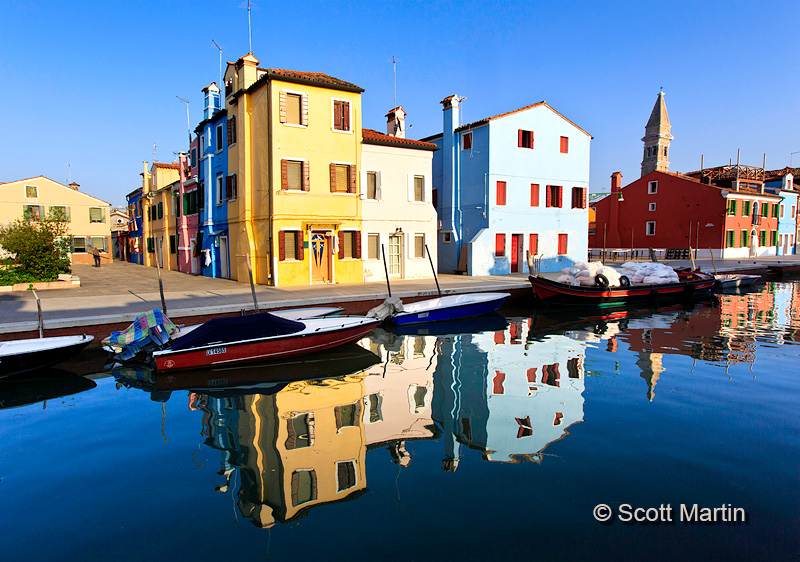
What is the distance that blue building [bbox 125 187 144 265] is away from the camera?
45.8 m

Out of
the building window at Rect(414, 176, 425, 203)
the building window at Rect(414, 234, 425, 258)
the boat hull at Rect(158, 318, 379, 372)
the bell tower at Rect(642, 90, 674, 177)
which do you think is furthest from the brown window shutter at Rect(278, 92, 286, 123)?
the bell tower at Rect(642, 90, 674, 177)

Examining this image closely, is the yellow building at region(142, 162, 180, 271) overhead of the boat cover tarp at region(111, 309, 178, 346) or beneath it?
overhead

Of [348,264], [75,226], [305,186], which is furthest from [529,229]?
[75,226]

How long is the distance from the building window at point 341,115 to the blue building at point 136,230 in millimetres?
30118

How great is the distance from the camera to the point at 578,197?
30906 mm

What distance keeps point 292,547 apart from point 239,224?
19941 millimetres

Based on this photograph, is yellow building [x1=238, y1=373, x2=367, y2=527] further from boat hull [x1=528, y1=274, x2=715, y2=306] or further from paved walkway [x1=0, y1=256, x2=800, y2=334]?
boat hull [x1=528, y1=274, x2=715, y2=306]

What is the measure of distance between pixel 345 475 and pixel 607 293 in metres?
18.0

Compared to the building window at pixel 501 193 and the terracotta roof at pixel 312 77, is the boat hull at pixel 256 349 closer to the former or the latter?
the terracotta roof at pixel 312 77

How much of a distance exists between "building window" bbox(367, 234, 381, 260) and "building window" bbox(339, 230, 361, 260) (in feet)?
3.33

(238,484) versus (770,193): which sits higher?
(770,193)

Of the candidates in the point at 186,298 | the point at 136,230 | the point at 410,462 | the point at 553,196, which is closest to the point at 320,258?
the point at 186,298

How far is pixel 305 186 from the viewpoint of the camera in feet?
68.7

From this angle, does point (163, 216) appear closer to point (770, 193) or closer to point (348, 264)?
point (348, 264)
